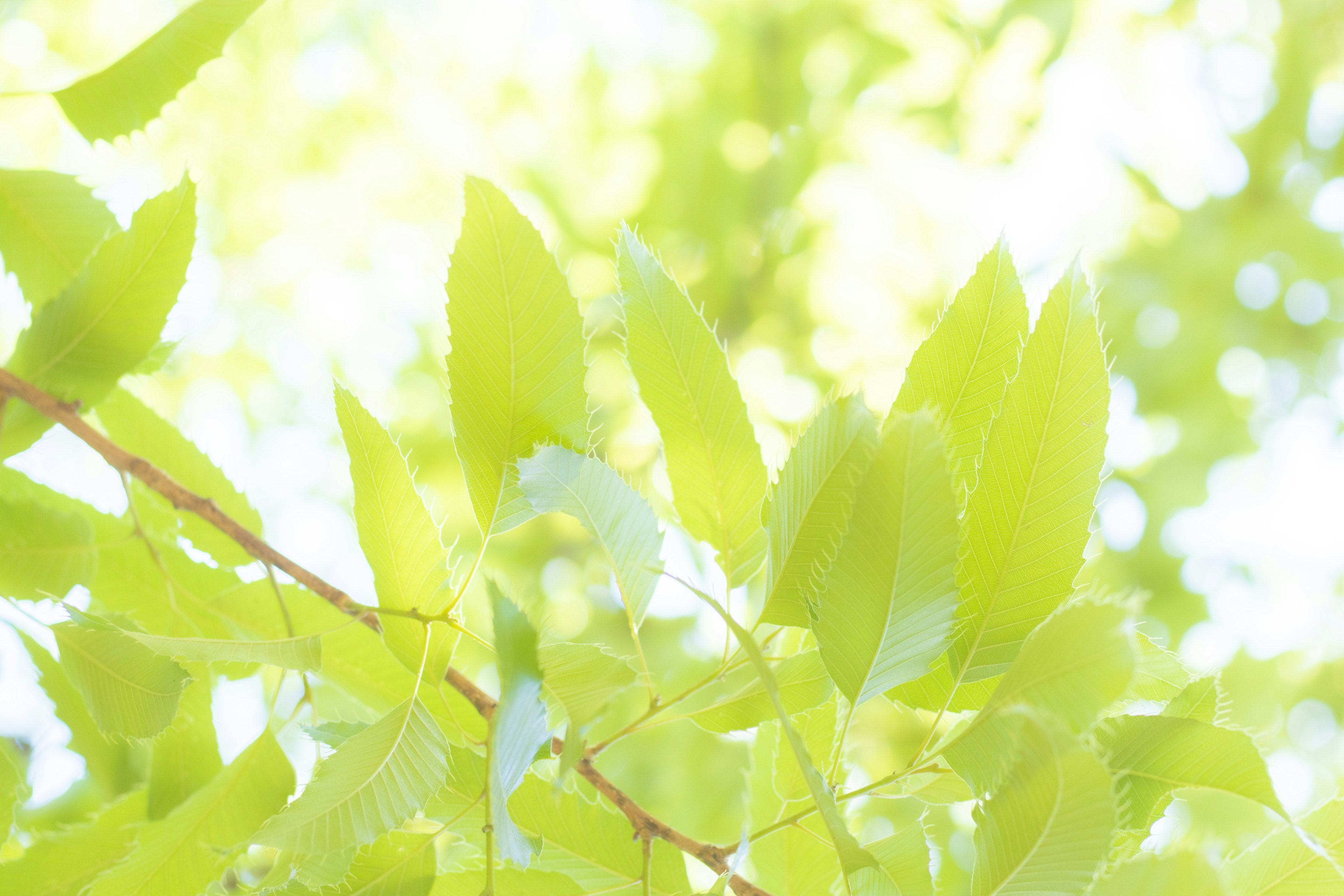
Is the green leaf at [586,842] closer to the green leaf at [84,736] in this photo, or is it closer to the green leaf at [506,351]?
the green leaf at [506,351]

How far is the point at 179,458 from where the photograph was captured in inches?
19.2

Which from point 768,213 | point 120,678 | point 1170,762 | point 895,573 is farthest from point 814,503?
point 768,213

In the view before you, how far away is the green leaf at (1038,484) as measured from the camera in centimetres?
29

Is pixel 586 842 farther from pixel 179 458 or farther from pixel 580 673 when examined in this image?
pixel 179 458

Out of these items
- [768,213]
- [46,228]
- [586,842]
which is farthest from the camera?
[768,213]

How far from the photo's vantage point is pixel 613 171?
1.59 m

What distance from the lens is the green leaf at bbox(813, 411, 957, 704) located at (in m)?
0.26

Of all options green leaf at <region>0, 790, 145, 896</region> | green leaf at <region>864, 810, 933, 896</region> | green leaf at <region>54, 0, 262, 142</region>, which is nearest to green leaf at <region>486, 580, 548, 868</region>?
green leaf at <region>864, 810, 933, 896</region>

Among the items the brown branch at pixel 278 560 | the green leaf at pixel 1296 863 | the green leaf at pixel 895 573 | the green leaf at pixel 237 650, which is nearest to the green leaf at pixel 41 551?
the brown branch at pixel 278 560

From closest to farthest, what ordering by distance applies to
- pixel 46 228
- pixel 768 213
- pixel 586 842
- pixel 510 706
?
pixel 510 706
pixel 586 842
pixel 46 228
pixel 768 213

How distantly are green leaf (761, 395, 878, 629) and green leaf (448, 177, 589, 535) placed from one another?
0.08 metres

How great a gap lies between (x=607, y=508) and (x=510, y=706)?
0.30 feet

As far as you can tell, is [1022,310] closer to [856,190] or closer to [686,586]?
[686,586]

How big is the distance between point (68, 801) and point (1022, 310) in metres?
0.72
